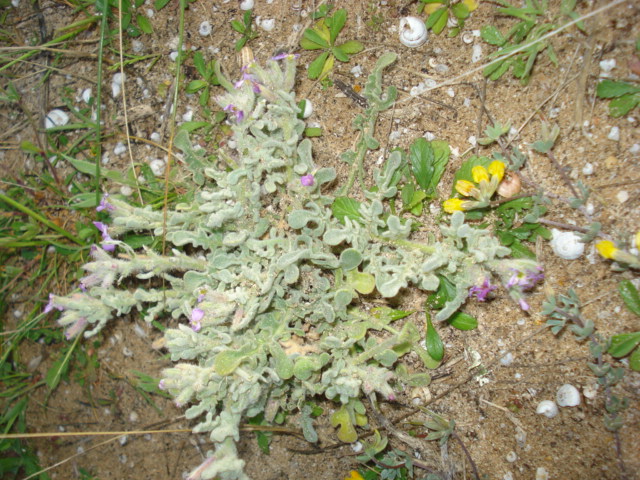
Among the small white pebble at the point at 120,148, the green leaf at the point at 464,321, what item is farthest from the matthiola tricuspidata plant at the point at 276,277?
the small white pebble at the point at 120,148

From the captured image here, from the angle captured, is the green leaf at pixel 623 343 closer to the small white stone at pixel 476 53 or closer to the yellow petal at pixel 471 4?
the small white stone at pixel 476 53

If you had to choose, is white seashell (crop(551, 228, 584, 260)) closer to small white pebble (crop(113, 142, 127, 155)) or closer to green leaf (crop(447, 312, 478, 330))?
green leaf (crop(447, 312, 478, 330))

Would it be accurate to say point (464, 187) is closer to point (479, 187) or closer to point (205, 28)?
point (479, 187)

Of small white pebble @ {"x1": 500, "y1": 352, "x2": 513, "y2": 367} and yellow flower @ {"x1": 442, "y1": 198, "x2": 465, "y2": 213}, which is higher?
yellow flower @ {"x1": 442, "y1": 198, "x2": 465, "y2": 213}

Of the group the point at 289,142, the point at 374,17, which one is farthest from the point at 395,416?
the point at 374,17

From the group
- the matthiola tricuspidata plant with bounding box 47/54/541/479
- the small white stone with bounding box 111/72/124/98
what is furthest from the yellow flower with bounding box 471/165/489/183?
the small white stone with bounding box 111/72/124/98

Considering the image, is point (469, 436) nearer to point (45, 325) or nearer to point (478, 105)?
point (478, 105)
